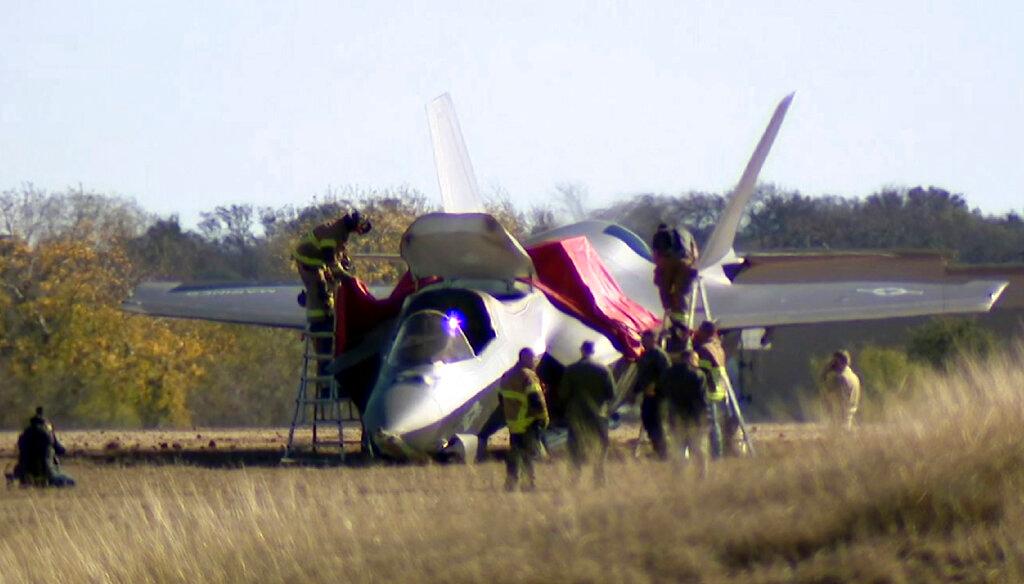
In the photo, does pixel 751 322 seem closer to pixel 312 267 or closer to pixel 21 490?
pixel 312 267

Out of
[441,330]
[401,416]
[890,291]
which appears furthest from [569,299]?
[890,291]

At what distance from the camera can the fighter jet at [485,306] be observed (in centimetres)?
1814

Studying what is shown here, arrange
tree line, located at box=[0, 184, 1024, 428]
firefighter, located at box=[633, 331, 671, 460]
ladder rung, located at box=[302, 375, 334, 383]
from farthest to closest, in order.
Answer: tree line, located at box=[0, 184, 1024, 428], ladder rung, located at box=[302, 375, 334, 383], firefighter, located at box=[633, 331, 671, 460]

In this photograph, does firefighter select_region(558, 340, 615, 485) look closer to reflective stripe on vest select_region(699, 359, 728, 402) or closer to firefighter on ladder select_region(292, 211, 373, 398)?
reflective stripe on vest select_region(699, 359, 728, 402)

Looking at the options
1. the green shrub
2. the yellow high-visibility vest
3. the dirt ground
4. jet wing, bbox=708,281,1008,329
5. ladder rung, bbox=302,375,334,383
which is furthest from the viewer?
the green shrub

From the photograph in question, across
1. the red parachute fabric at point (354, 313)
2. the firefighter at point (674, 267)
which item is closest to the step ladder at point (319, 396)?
the red parachute fabric at point (354, 313)

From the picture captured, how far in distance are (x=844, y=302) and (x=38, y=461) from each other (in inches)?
559

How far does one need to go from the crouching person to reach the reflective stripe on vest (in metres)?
7.63

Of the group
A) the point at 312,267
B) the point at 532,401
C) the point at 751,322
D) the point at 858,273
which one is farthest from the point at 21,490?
the point at 858,273

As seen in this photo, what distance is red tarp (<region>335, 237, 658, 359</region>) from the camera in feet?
70.3

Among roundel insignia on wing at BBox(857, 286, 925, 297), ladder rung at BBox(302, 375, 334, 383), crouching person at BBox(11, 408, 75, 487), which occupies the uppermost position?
roundel insignia on wing at BBox(857, 286, 925, 297)

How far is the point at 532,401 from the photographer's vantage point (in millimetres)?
15469

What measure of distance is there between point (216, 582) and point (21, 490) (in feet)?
Result: 28.3

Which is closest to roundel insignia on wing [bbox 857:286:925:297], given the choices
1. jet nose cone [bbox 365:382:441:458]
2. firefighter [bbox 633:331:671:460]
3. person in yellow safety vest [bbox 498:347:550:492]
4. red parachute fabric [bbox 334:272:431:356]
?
red parachute fabric [bbox 334:272:431:356]
